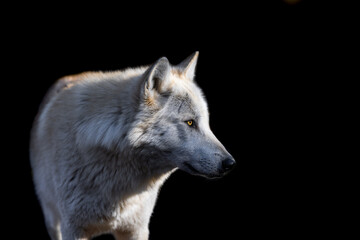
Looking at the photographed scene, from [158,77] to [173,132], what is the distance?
1.64 feet

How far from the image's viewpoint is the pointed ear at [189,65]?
389cm

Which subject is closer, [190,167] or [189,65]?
[190,167]

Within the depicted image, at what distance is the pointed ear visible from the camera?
3.89 meters

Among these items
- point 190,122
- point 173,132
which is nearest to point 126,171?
point 173,132

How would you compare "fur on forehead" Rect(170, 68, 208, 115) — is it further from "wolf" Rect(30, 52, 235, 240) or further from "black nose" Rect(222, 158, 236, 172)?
"black nose" Rect(222, 158, 236, 172)

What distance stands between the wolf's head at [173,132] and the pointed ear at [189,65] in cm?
44

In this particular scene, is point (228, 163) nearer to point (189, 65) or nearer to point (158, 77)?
point (158, 77)

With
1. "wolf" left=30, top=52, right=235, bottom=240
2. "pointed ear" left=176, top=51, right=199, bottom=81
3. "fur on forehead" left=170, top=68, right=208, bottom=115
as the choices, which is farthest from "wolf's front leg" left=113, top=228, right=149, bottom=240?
"pointed ear" left=176, top=51, right=199, bottom=81

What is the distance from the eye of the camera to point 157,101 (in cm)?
341

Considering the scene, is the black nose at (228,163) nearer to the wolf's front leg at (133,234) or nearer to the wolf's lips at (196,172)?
the wolf's lips at (196,172)

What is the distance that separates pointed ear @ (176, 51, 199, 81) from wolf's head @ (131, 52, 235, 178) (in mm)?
440

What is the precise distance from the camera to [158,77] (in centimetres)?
335

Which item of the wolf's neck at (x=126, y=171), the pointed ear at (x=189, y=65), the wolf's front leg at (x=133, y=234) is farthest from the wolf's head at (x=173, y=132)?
the wolf's front leg at (x=133, y=234)

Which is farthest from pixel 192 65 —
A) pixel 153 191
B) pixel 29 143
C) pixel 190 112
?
pixel 29 143
